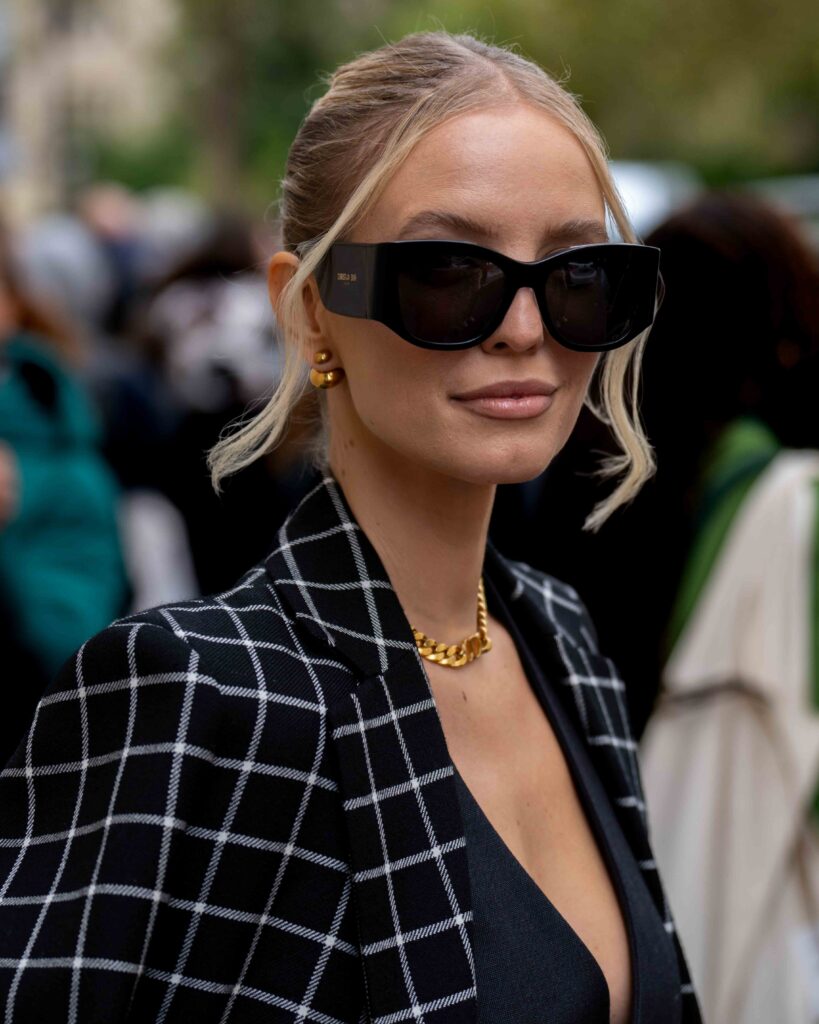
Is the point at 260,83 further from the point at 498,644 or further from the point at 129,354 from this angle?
the point at 498,644

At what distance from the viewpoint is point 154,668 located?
147 cm

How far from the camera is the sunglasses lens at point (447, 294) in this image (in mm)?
1567

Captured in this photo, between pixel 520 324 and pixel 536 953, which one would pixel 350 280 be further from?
pixel 536 953

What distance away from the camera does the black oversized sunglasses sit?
157cm

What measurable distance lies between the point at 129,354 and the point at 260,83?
2532 cm

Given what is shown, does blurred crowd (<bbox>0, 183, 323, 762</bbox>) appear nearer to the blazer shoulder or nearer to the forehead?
the blazer shoulder

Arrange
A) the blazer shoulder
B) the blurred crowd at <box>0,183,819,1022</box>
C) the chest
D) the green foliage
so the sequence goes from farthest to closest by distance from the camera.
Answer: the green foliage → the blurred crowd at <box>0,183,819,1022</box> → the blazer shoulder → the chest

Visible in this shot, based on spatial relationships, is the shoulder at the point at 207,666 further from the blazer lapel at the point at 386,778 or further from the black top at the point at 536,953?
the black top at the point at 536,953

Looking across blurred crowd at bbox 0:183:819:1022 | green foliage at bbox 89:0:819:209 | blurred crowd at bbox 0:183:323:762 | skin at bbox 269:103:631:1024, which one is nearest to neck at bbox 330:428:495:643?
skin at bbox 269:103:631:1024

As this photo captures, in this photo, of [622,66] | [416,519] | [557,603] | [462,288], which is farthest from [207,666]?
[622,66]

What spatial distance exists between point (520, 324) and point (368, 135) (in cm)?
30

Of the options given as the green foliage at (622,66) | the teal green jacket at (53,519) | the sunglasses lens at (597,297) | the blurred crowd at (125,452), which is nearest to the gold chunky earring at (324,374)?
the sunglasses lens at (597,297)

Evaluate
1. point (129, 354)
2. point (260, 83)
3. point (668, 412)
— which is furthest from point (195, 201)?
point (668, 412)

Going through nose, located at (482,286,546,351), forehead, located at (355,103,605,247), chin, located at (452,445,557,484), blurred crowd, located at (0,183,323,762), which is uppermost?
forehead, located at (355,103,605,247)
